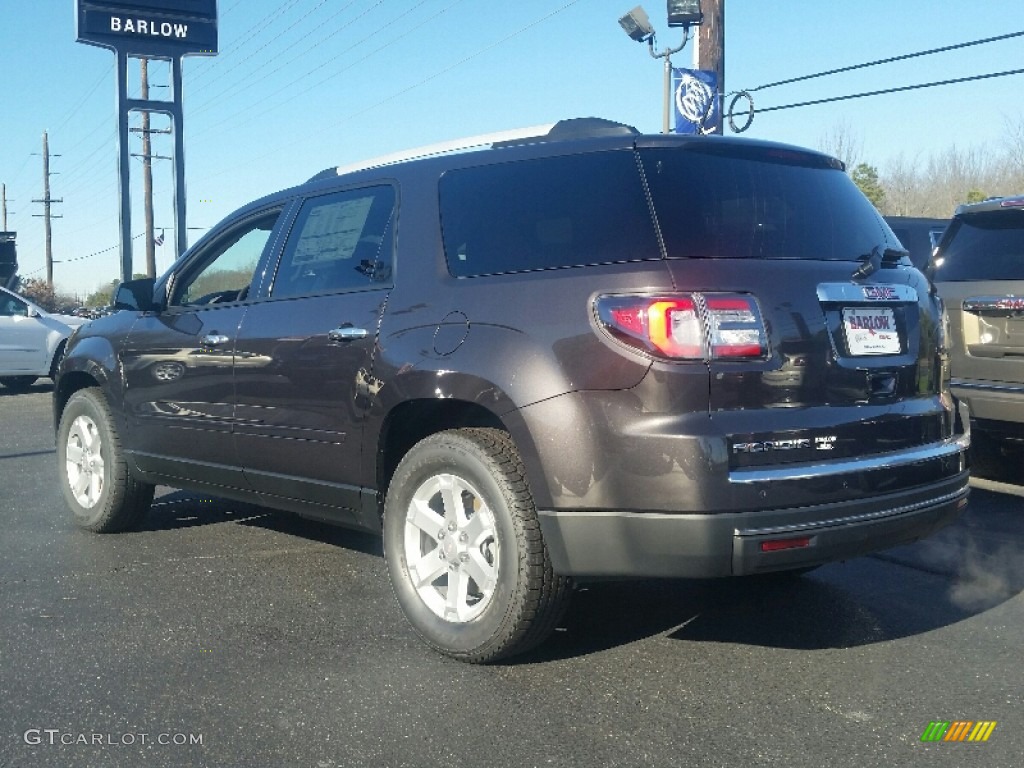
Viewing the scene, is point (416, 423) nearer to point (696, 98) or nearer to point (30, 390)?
point (696, 98)

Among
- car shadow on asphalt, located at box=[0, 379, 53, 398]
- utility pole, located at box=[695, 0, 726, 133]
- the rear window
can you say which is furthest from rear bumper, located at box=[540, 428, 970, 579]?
car shadow on asphalt, located at box=[0, 379, 53, 398]

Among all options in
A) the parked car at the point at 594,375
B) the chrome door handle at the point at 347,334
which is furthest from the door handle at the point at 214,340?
the chrome door handle at the point at 347,334

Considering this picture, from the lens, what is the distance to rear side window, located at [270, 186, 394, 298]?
446cm

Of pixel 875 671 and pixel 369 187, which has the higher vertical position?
pixel 369 187

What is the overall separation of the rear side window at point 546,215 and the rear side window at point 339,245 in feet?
1.16

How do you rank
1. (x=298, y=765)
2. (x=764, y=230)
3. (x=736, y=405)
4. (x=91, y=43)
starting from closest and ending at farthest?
(x=298, y=765), (x=736, y=405), (x=764, y=230), (x=91, y=43)

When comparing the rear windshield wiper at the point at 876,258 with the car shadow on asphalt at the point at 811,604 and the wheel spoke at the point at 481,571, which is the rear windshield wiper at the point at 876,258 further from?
the wheel spoke at the point at 481,571

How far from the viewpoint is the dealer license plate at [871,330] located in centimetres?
369

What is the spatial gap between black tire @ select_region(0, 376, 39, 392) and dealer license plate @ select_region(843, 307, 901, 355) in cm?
1571

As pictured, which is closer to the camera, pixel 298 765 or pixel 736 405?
pixel 298 765

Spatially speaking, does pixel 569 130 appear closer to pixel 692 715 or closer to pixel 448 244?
pixel 448 244

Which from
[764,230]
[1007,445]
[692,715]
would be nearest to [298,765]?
[692,715]

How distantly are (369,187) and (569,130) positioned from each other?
37.0 inches

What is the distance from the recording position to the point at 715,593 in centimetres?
479
